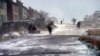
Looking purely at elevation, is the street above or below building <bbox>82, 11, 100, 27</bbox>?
below

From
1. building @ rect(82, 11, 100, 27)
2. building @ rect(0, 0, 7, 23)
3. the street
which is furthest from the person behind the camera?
building @ rect(82, 11, 100, 27)

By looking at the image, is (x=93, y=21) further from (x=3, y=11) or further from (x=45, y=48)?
(x=45, y=48)

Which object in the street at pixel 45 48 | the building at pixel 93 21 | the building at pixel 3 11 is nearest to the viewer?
the street at pixel 45 48

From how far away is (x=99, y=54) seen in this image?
16.1 meters

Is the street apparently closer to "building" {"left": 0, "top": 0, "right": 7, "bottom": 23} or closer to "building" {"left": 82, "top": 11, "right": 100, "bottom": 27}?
"building" {"left": 0, "top": 0, "right": 7, "bottom": 23}

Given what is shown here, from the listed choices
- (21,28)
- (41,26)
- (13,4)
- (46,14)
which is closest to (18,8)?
(13,4)

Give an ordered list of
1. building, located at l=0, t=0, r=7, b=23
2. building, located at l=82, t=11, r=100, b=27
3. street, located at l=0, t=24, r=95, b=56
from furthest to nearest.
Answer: building, located at l=82, t=11, r=100, b=27
building, located at l=0, t=0, r=7, b=23
street, located at l=0, t=24, r=95, b=56

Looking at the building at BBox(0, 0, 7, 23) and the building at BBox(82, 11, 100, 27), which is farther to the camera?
the building at BBox(82, 11, 100, 27)

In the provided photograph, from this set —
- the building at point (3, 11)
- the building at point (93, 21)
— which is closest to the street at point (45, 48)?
the building at point (3, 11)

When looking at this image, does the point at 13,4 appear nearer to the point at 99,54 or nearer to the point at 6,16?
the point at 6,16

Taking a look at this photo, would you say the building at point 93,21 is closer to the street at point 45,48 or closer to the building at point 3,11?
the building at point 3,11

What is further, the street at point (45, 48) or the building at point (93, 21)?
the building at point (93, 21)

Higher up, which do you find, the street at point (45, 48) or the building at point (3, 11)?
the building at point (3, 11)

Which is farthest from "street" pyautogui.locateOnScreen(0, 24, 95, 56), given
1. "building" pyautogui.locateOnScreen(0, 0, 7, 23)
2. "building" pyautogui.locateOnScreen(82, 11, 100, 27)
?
"building" pyautogui.locateOnScreen(82, 11, 100, 27)
